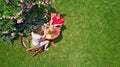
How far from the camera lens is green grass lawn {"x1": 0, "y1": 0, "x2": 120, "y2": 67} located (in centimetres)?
1427

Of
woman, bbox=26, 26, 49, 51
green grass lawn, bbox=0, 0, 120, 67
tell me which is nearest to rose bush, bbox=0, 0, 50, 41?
woman, bbox=26, 26, 49, 51

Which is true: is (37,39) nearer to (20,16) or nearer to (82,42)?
(20,16)

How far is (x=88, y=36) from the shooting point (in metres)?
15.1

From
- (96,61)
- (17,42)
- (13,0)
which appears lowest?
(96,61)

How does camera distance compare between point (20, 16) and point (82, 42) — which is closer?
point (20, 16)

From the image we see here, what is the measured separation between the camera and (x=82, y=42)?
14.9 meters

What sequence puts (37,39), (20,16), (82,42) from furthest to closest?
(82,42) → (20,16) → (37,39)

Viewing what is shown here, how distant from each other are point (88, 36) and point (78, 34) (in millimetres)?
483

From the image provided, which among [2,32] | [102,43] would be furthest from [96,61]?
[2,32]

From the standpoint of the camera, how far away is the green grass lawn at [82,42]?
14273mm

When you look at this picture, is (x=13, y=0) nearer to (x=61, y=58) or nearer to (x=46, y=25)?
(x=46, y=25)

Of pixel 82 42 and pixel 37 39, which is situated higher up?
pixel 37 39

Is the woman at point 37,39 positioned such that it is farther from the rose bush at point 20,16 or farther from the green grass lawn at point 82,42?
the green grass lawn at point 82,42

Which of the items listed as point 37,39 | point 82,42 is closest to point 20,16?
point 37,39
